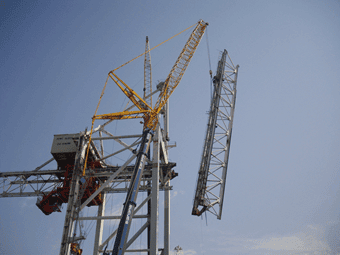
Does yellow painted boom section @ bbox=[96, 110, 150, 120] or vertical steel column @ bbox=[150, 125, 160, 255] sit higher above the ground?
yellow painted boom section @ bbox=[96, 110, 150, 120]

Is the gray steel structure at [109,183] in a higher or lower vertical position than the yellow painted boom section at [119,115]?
lower

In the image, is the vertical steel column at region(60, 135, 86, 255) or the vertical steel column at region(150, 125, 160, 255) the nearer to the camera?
the vertical steel column at region(150, 125, 160, 255)

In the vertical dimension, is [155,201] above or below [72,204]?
below

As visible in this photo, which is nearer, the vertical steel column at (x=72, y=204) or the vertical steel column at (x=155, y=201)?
the vertical steel column at (x=155, y=201)

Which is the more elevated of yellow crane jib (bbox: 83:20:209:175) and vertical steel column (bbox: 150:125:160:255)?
yellow crane jib (bbox: 83:20:209:175)

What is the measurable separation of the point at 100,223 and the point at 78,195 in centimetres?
590

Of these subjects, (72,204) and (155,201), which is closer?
(155,201)

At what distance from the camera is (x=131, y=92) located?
49312 millimetres

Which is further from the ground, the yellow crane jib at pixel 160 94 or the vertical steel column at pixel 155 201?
the yellow crane jib at pixel 160 94

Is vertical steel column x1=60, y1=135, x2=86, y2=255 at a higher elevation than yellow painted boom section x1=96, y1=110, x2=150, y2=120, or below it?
below

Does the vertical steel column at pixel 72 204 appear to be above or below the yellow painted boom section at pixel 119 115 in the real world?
below

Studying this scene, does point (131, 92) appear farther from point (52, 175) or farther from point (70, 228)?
point (70, 228)

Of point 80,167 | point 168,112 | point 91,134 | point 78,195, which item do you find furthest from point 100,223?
point 168,112

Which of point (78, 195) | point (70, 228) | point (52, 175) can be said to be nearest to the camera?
point (70, 228)
